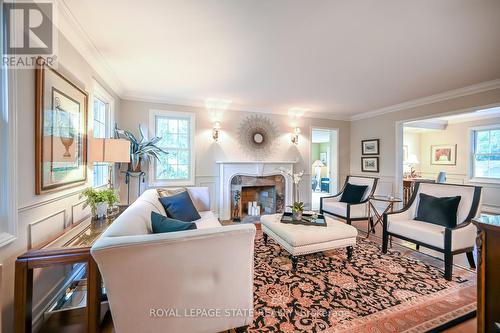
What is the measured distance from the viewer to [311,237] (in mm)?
2383

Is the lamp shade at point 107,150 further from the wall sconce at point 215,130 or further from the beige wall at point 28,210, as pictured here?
the wall sconce at point 215,130

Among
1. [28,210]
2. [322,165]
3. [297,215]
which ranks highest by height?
[322,165]

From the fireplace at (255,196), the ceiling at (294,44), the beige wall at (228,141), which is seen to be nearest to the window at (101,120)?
the ceiling at (294,44)

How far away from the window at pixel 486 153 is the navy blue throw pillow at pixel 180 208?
7543 millimetres

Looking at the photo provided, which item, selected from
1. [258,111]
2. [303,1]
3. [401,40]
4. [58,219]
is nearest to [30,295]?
[58,219]

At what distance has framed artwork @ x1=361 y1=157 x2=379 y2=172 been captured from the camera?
5238 mm

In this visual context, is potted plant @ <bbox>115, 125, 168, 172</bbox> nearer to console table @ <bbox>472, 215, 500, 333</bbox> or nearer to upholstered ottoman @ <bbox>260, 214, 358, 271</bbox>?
upholstered ottoman @ <bbox>260, 214, 358, 271</bbox>

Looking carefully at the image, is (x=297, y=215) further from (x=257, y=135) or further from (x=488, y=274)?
(x=257, y=135)

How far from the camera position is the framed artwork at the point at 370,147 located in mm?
5184

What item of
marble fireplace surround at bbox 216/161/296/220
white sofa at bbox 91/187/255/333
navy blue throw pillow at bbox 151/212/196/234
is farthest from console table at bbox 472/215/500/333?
marble fireplace surround at bbox 216/161/296/220

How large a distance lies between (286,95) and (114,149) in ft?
9.91

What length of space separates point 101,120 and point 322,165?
9302 millimetres

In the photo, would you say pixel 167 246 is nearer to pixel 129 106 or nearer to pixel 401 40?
pixel 401 40

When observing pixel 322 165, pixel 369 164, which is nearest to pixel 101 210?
pixel 369 164
